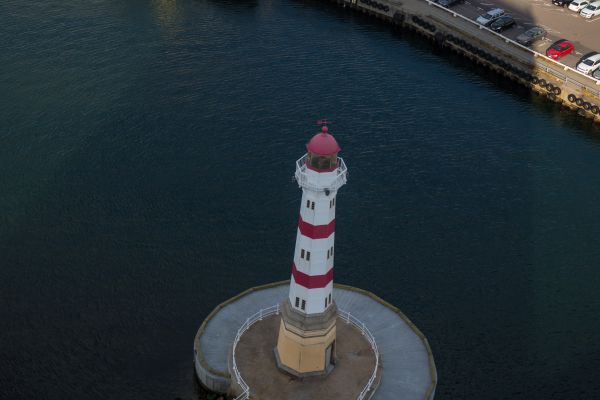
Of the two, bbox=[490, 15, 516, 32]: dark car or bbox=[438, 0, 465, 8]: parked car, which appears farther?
bbox=[438, 0, 465, 8]: parked car

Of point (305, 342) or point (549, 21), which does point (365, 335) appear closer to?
point (305, 342)

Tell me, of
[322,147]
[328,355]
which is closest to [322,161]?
[322,147]

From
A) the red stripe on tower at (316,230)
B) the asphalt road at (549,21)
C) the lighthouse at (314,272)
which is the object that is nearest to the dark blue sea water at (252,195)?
the asphalt road at (549,21)

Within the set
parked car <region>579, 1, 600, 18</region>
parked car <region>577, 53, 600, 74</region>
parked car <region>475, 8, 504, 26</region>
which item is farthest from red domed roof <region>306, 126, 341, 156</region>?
parked car <region>579, 1, 600, 18</region>

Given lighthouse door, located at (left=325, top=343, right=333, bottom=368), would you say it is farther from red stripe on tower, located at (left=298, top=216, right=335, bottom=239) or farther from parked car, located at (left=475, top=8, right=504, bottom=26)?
parked car, located at (left=475, top=8, right=504, bottom=26)

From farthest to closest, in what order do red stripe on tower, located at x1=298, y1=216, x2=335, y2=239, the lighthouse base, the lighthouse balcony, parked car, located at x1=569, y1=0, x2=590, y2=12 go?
parked car, located at x1=569, y1=0, x2=590, y2=12, the lighthouse base, red stripe on tower, located at x1=298, y1=216, x2=335, y2=239, the lighthouse balcony
